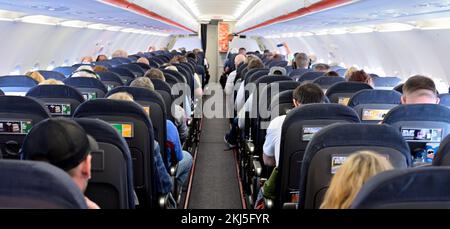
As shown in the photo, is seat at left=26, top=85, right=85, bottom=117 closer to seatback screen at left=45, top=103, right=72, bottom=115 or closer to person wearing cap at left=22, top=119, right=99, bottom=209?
seatback screen at left=45, top=103, right=72, bottom=115

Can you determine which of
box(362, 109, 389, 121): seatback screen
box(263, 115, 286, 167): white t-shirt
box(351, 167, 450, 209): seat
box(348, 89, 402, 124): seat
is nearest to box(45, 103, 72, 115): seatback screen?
box(263, 115, 286, 167): white t-shirt

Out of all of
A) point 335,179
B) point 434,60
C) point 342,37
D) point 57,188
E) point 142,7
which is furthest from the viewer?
point 342,37

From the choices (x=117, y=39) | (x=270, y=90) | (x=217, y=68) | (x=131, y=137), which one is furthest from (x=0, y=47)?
(x=217, y=68)

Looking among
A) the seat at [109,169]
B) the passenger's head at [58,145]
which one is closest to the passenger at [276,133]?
the seat at [109,169]

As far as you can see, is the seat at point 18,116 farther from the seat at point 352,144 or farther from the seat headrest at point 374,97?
the seat headrest at point 374,97

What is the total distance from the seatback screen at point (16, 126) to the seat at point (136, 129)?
462mm

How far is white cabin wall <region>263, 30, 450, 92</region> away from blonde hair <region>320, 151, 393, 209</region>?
6.68 meters

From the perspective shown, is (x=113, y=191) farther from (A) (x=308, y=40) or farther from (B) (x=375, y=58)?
(A) (x=308, y=40)

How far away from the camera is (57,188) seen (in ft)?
5.13

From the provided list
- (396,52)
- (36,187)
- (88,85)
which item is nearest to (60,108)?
(88,85)

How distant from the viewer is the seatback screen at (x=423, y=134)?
3.73m

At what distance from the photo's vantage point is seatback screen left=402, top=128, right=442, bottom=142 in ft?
12.2

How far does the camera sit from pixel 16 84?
21.2ft

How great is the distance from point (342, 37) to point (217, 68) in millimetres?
14764
